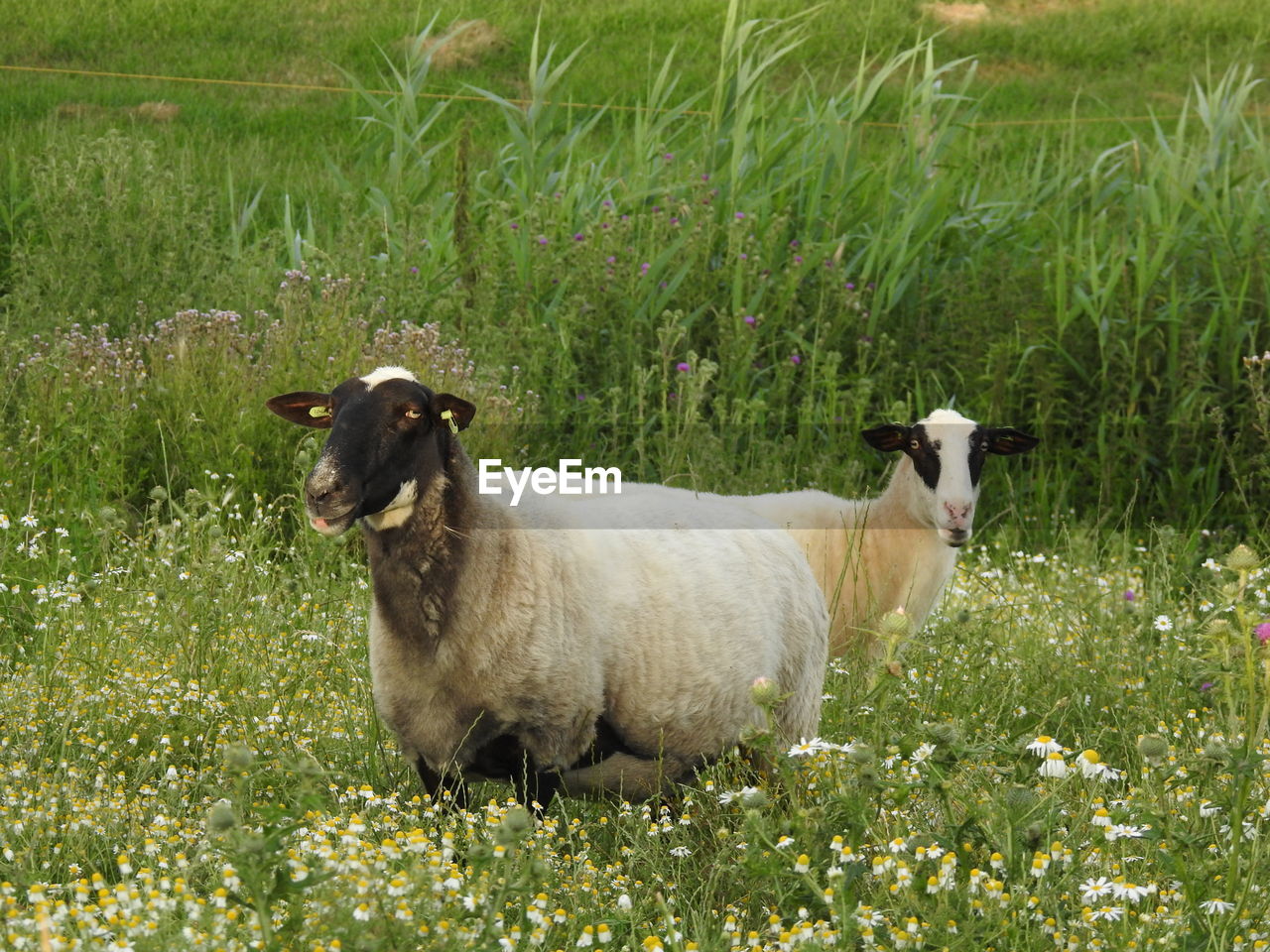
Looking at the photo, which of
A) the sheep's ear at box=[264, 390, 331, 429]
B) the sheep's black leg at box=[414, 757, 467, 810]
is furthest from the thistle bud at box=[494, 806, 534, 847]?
the sheep's ear at box=[264, 390, 331, 429]

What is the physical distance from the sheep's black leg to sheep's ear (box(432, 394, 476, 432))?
0.73m

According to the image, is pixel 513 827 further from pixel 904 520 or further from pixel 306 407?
pixel 904 520

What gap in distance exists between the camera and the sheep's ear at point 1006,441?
17.0 ft

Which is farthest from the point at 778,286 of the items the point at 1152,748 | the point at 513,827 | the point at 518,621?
the point at 513,827

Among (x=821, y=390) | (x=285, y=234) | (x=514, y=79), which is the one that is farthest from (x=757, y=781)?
(x=514, y=79)

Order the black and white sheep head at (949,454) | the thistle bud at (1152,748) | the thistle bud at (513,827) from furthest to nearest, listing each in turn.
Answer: the black and white sheep head at (949,454), the thistle bud at (1152,748), the thistle bud at (513,827)

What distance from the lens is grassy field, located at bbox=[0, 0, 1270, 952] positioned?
2678 mm

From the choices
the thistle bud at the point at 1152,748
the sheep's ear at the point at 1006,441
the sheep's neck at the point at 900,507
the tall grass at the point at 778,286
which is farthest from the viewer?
the tall grass at the point at 778,286

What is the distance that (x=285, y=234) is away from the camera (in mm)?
7660

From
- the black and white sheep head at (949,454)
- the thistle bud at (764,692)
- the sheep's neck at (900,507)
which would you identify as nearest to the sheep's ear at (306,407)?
the thistle bud at (764,692)

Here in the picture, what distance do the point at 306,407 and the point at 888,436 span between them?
2.38m

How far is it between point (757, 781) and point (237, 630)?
5.45ft

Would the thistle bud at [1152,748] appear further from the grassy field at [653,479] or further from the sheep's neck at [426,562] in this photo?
the sheep's neck at [426,562]

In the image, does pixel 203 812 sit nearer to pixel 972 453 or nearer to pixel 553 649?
pixel 553 649
